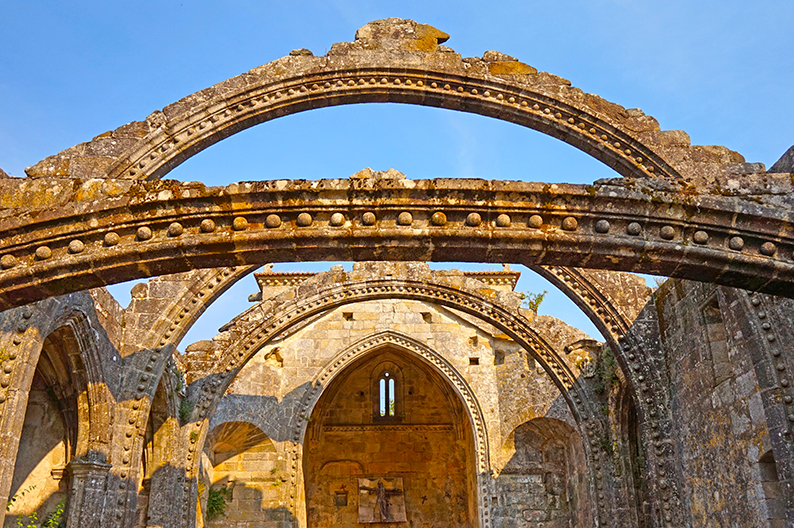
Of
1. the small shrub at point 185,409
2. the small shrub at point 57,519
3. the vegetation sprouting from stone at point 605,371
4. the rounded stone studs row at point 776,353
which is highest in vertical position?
the vegetation sprouting from stone at point 605,371

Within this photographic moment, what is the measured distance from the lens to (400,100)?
24.5ft

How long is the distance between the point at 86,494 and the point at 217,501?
667 centimetres

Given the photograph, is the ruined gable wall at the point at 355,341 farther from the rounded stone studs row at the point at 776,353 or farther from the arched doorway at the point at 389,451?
the rounded stone studs row at the point at 776,353

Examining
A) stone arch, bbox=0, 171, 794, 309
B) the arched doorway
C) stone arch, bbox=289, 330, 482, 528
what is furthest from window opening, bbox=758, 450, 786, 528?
the arched doorway

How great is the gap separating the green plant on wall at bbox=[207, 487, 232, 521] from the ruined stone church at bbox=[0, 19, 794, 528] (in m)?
0.05

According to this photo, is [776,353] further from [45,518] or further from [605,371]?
[45,518]

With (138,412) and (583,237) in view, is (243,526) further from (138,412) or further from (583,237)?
(583,237)

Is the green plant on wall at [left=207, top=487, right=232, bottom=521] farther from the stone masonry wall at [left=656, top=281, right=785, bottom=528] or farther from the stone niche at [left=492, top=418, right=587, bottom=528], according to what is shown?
the stone masonry wall at [left=656, top=281, right=785, bottom=528]

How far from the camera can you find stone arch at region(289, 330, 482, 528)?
559 inches

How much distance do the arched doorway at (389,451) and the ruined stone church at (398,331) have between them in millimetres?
58

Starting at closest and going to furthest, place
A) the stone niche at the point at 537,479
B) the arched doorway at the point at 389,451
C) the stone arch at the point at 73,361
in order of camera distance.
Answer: the stone arch at the point at 73,361
the stone niche at the point at 537,479
the arched doorway at the point at 389,451

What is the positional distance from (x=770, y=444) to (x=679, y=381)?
6.76ft

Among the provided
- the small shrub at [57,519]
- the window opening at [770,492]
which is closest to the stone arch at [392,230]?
the window opening at [770,492]

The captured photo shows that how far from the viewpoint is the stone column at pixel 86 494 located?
7879 millimetres
